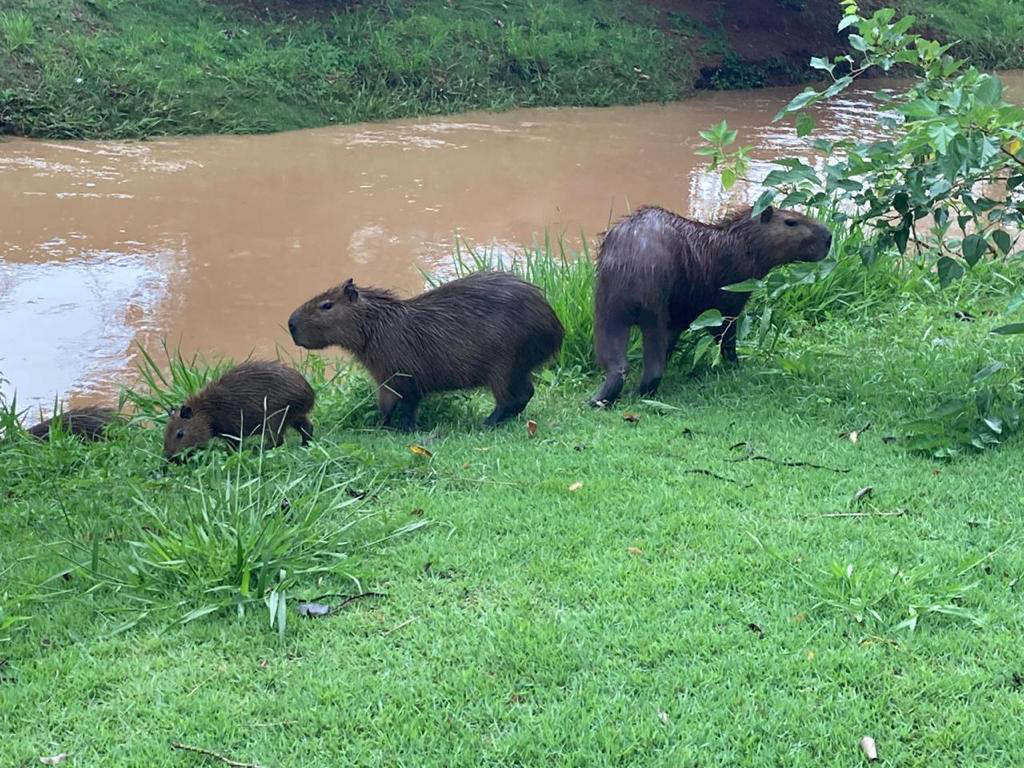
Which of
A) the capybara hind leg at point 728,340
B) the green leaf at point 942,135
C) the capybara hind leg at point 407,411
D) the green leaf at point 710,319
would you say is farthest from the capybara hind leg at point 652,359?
the green leaf at point 942,135

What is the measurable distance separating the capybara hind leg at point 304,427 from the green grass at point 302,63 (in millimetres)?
7738

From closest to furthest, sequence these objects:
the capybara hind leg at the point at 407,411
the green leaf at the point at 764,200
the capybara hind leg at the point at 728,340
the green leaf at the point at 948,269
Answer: the green leaf at the point at 948,269 → the green leaf at the point at 764,200 → the capybara hind leg at the point at 407,411 → the capybara hind leg at the point at 728,340

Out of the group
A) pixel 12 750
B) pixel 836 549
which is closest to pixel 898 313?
pixel 836 549

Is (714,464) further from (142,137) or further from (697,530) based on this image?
(142,137)

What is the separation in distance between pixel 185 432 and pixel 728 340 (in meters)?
2.51

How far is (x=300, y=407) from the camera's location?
4836 millimetres

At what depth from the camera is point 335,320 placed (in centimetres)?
503

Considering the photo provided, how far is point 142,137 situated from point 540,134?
423 centimetres

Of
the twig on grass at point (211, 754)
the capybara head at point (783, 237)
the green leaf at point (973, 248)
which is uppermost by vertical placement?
the green leaf at point (973, 248)

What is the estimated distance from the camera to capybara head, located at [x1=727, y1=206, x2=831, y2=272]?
16.7ft

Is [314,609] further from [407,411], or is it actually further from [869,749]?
[407,411]

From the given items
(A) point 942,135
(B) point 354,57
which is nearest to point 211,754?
(A) point 942,135

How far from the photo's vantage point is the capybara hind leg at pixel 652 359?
507 cm

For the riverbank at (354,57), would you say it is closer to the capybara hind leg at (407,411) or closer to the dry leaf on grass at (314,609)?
the capybara hind leg at (407,411)
